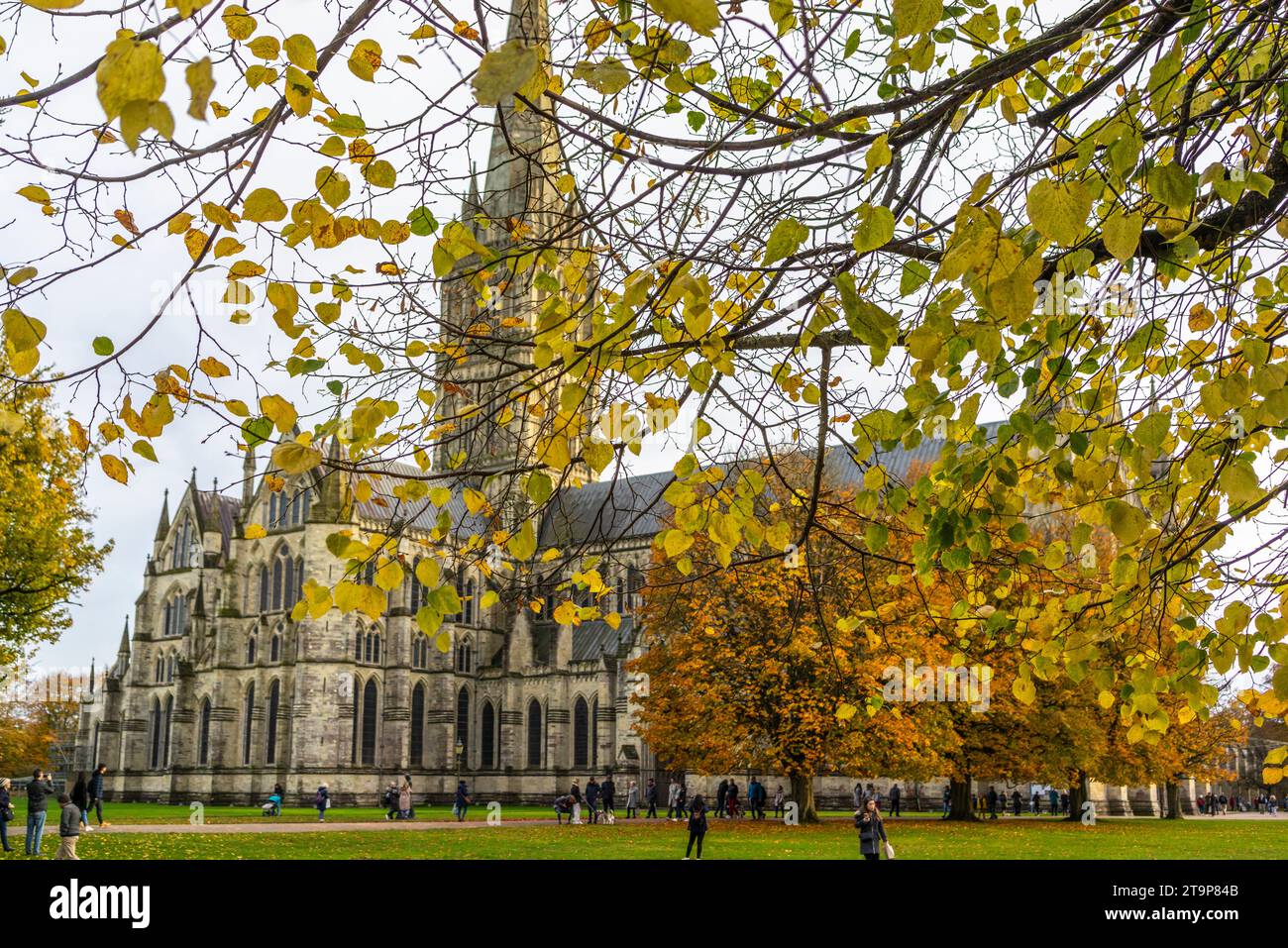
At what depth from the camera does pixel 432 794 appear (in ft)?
185

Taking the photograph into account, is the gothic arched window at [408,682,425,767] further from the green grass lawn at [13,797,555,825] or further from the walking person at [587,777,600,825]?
the walking person at [587,777,600,825]

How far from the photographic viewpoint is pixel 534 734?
58031mm

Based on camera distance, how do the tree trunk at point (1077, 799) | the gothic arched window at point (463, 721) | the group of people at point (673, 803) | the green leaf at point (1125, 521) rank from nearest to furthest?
the green leaf at point (1125, 521), the group of people at point (673, 803), the tree trunk at point (1077, 799), the gothic arched window at point (463, 721)

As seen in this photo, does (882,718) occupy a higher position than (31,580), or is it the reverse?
(31,580)

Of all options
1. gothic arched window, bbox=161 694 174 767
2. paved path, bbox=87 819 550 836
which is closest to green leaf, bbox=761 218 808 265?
paved path, bbox=87 819 550 836

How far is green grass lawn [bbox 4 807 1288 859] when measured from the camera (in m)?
21.7

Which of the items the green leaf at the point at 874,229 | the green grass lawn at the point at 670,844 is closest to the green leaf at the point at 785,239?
the green leaf at the point at 874,229

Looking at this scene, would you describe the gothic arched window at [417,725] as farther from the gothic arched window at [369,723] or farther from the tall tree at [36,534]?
the tall tree at [36,534]

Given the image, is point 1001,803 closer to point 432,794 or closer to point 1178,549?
point 432,794

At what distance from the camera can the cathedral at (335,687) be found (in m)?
51.6

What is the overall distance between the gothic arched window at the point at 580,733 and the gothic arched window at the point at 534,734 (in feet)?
6.66

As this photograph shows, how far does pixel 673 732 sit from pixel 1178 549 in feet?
90.9

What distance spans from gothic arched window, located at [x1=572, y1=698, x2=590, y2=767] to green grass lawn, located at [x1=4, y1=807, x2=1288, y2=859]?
22.7 m
